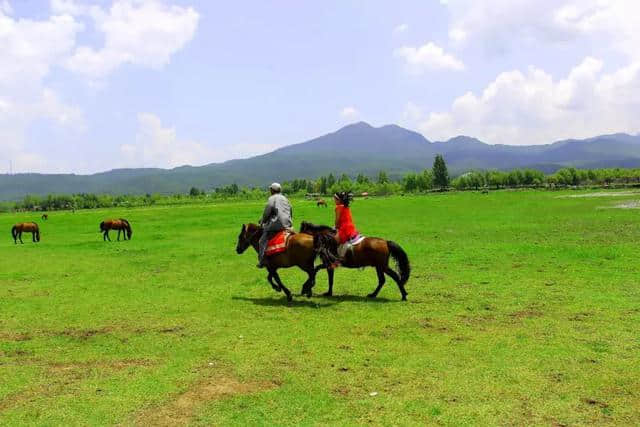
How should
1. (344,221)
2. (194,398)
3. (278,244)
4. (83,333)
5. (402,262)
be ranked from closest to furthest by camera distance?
(194,398) → (83,333) → (402,262) → (344,221) → (278,244)

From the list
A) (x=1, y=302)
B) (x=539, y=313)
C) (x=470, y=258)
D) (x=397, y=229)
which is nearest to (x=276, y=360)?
(x=539, y=313)

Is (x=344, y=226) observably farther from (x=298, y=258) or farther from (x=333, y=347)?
(x=333, y=347)

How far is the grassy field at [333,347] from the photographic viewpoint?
21.4ft

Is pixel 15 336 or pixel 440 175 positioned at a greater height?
pixel 440 175

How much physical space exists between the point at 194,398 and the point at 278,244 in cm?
645

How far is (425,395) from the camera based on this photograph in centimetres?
A: 682

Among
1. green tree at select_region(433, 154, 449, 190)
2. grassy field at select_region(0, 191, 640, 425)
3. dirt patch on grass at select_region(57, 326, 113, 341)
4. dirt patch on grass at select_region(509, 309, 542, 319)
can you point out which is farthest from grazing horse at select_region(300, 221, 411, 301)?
green tree at select_region(433, 154, 449, 190)

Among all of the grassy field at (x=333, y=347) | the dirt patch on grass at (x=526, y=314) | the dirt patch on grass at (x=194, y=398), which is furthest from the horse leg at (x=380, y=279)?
the dirt patch on grass at (x=194, y=398)

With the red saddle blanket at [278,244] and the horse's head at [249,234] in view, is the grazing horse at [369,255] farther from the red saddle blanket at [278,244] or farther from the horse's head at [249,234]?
the horse's head at [249,234]

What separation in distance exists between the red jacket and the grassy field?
175 cm

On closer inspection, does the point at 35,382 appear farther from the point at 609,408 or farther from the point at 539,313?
the point at 539,313

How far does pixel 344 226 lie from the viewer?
12.9 metres

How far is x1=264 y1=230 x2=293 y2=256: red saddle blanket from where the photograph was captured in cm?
1303

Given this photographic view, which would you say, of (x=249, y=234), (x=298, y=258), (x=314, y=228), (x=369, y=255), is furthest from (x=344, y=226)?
(x=249, y=234)
